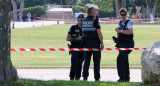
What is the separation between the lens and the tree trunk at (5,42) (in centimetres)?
762

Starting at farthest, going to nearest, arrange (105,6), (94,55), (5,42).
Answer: (105,6) → (94,55) → (5,42)

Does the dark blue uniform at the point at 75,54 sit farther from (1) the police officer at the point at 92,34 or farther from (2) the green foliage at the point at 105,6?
(2) the green foliage at the point at 105,6

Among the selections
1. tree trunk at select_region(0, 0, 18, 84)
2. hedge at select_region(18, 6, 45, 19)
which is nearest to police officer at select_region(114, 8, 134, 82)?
tree trunk at select_region(0, 0, 18, 84)

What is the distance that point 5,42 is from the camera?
7.72 m

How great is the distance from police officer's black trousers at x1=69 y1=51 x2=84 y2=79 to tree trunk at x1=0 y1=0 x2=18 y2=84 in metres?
2.05

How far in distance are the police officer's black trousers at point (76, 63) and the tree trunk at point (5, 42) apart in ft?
6.72

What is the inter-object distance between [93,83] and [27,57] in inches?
310

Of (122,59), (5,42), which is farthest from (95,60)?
(5,42)

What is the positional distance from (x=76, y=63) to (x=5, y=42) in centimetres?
232

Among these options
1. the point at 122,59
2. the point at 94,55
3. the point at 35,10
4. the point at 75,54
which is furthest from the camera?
the point at 35,10

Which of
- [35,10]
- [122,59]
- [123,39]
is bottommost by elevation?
[35,10]

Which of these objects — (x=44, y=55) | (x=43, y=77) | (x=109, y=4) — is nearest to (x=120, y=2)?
(x=109, y=4)

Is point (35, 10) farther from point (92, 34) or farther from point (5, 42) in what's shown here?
point (5, 42)

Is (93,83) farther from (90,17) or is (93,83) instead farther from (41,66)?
(41,66)
